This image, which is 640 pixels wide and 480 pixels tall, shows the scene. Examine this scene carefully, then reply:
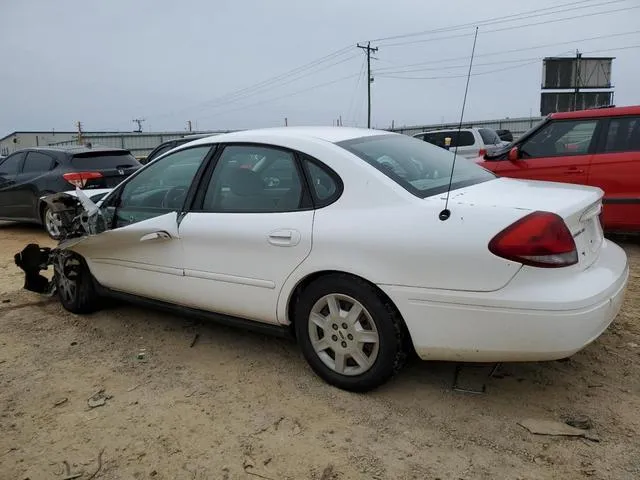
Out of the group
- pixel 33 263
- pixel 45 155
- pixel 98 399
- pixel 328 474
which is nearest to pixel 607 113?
pixel 328 474

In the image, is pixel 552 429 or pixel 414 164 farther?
pixel 414 164

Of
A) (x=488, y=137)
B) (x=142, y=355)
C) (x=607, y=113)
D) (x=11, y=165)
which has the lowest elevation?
(x=142, y=355)

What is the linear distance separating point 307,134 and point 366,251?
96 cm

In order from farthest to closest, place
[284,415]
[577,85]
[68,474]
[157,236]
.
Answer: [577,85], [157,236], [284,415], [68,474]

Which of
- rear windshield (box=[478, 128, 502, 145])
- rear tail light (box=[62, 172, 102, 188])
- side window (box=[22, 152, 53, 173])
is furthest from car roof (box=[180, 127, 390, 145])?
rear windshield (box=[478, 128, 502, 145])

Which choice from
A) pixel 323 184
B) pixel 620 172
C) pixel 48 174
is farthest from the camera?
pixel 48 174

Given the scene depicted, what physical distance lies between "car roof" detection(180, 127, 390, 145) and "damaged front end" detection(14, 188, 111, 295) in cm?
114

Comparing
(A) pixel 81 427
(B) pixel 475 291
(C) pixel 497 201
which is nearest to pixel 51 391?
(A) pixel 81 427

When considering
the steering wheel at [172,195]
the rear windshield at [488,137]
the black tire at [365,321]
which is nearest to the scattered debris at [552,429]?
the black tire at [365,321]

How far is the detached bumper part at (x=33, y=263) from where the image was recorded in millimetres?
4887

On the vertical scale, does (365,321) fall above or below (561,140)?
below

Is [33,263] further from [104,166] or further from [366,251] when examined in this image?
[104,166]

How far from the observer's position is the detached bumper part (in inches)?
192

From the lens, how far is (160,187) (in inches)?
156
